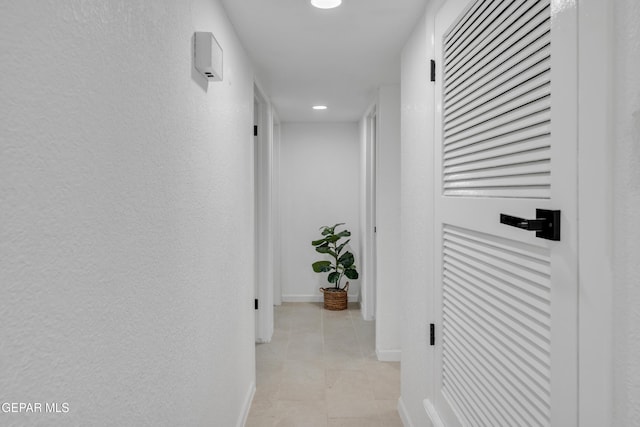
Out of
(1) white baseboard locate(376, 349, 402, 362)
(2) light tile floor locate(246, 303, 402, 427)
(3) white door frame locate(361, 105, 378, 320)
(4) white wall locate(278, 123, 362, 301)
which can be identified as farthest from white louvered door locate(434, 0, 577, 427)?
(4) white wall locate(278, 123, 362, 301)

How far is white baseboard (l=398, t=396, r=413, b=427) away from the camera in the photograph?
2492 mm

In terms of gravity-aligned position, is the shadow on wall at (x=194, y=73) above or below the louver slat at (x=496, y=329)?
above

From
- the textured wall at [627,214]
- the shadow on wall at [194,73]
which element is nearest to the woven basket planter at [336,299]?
the shadow on wall at [194,73]

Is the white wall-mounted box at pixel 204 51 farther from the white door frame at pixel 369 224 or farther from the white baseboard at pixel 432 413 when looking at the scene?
the white door frame at pixel 369 224

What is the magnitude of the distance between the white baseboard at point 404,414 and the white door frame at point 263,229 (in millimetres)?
1620

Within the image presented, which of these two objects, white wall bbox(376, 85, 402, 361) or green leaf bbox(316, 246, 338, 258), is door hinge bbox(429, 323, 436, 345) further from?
green leaf bbox(316, 246, 338, 258)

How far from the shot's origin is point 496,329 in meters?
1.29

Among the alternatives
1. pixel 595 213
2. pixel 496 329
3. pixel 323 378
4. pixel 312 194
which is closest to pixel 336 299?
pixel 312 194

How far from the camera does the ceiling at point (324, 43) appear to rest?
6.92ft

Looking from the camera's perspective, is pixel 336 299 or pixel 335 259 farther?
pixel 335 259

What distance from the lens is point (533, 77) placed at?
108 cm

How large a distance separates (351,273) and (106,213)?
14.0 ft

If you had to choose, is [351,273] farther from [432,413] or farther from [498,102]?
[498,102]
